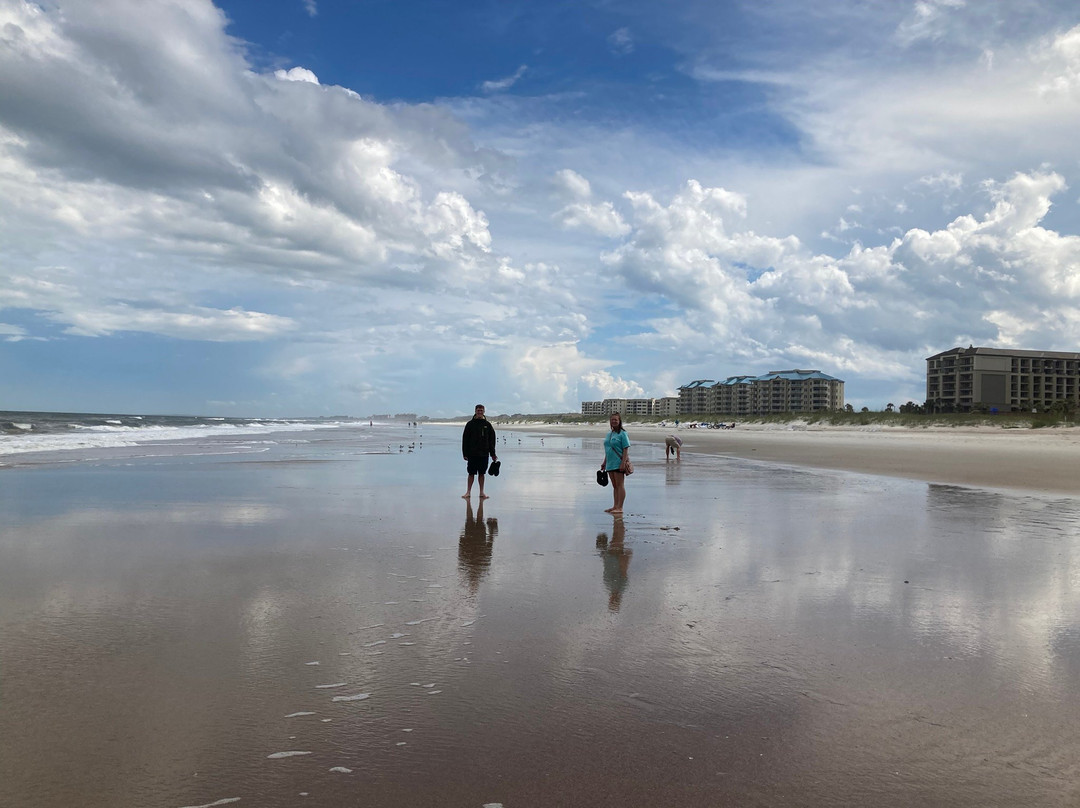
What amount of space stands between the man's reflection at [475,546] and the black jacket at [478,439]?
6.65ft

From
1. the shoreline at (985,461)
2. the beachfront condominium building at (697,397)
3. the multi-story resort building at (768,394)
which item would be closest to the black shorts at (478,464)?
the shoreline at (985,461)

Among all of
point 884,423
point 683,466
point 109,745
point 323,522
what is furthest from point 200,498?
point 884,423

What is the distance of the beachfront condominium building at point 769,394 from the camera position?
151375mm

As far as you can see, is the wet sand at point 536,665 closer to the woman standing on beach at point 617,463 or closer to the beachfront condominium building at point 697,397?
the woman standing on beach at point 617,463

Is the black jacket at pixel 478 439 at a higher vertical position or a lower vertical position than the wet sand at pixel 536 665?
higher

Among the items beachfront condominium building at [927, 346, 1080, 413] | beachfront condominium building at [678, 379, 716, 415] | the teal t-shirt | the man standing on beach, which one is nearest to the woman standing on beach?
the teal t-shirt

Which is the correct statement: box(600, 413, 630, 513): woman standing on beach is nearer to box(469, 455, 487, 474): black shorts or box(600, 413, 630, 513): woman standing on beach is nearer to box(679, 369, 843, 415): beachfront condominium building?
box(469, 455, 487, 474): black shorts

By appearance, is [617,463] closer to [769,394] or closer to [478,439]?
[478,439]

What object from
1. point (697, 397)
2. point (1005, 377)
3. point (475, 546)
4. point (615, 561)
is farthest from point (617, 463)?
point (697, 397)

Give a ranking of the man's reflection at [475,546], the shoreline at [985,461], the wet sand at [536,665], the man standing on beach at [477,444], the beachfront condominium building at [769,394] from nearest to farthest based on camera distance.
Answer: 1. the wet sand at [536,665]
2. the man's reflection at [475,546]
3. the man standing on beach at [477,444]
4. the shoreline at [985,461]
5. the beachfront condominium building at [769,394]

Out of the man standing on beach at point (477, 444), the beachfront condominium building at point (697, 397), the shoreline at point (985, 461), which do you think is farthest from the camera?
the beachfront condominium building at point (697, 397)

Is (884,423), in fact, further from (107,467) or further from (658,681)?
(658,681)

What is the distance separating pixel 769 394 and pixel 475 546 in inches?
6410

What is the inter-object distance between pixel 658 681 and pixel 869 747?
1312 mm
